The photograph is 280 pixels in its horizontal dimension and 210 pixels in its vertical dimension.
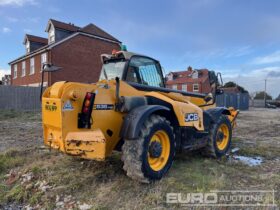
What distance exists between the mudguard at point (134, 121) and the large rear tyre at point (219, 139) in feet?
6.59

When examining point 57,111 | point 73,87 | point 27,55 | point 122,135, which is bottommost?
point 122,135

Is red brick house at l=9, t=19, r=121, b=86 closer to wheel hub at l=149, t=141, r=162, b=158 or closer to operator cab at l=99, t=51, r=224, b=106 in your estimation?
operator cab at l=99, t=51, r=224, b=106

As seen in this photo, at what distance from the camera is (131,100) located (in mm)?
4023

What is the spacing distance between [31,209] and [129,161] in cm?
143

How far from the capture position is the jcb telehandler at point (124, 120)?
3.61m

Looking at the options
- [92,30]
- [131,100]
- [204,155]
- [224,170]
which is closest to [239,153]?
[204,155]

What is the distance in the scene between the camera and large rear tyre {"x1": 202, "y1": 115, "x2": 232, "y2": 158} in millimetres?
5367

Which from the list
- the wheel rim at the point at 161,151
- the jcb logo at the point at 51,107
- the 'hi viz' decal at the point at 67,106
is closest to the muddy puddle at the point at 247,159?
the wheel rim at the point at 161,151

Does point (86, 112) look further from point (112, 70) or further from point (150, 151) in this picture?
point (112, 70)

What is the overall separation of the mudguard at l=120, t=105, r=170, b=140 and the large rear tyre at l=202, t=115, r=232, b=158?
201 cm

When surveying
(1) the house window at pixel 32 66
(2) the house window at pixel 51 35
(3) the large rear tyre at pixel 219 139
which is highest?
(2) the house window at pixel 51 35

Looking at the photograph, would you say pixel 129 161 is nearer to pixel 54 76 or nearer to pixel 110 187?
pixel 110 187

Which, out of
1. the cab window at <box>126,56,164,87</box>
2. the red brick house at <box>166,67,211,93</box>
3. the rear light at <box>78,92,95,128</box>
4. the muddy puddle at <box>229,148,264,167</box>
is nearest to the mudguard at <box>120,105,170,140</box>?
the rear light at <box>78,92,95,128</box>

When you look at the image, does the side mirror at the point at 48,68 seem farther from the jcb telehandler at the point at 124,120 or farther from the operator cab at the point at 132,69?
the operator cab at the point at 132,69
